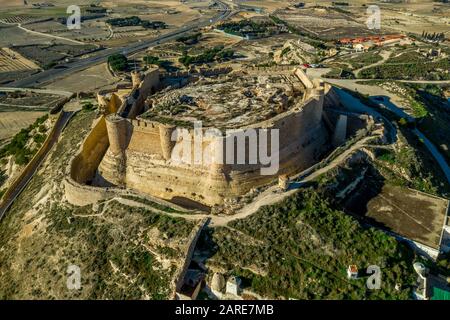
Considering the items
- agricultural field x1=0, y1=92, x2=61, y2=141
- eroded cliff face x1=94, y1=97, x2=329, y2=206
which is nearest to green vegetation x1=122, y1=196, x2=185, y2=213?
eroded cliff face x1=94, y1=97, x2=329, y2=206

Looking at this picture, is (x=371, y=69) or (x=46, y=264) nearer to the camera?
(x=46, y=264)

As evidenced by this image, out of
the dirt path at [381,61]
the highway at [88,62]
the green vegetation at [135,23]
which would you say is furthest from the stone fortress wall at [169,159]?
the green vegetation at [135,23]

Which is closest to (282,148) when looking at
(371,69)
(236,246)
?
(236,246)

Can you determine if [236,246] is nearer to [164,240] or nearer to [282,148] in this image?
[164,240]

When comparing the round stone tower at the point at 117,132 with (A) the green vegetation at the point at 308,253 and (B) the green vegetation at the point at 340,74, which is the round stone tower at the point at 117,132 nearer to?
(A) the green vegetation at the point at 308,253

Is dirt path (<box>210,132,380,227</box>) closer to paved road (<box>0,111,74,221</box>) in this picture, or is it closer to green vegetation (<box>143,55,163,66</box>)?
paved road (<box>0,111,74,221</box>)

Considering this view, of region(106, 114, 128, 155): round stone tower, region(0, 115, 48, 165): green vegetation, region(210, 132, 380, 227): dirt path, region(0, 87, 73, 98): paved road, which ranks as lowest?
region(0, 87, 73, 98): paved road
